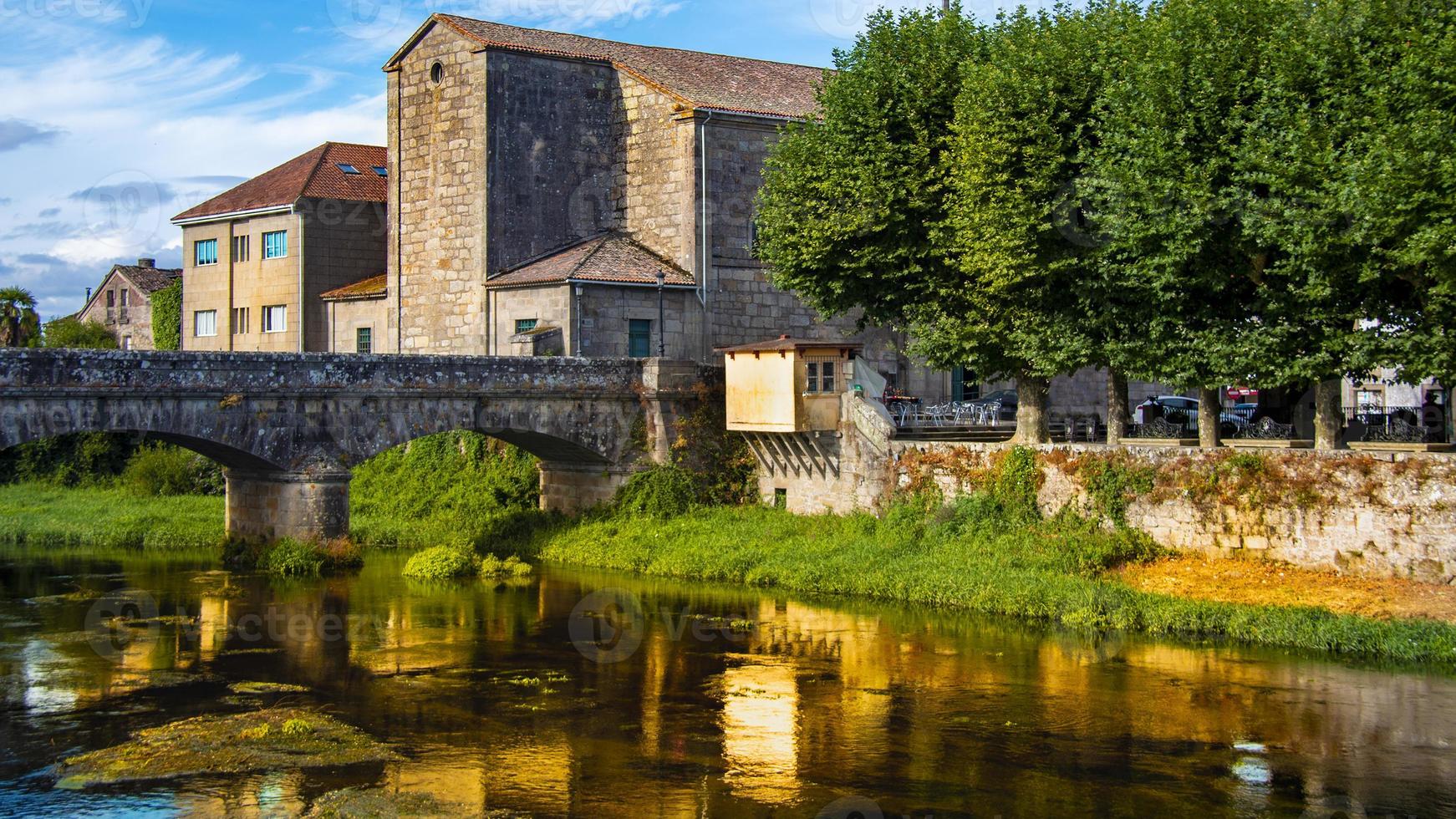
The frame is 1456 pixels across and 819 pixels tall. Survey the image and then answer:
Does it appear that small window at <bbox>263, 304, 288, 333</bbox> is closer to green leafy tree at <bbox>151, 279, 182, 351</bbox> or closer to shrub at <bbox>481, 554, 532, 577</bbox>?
green leafy tree at <bbox>151, 279, 182, 351</bbox>

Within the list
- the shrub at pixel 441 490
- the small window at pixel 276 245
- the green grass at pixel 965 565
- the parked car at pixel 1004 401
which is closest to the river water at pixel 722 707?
the green grass at pixel 965 565

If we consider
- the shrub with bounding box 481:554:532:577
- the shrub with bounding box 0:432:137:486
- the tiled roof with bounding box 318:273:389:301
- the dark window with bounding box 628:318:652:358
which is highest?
the tiled roof with bounding box 318:273:389:301

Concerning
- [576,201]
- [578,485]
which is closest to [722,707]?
[578,485]

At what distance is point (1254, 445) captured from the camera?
3272 cm

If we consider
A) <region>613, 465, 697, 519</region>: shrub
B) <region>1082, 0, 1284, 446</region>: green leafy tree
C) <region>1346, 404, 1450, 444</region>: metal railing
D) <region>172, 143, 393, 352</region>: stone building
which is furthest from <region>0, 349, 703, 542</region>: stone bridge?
<region>1346, 404, 1450, 444</region>: metal railing

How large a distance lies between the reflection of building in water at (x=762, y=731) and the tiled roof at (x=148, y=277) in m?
52.2

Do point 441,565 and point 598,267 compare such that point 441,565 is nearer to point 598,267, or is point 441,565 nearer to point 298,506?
point 298,506

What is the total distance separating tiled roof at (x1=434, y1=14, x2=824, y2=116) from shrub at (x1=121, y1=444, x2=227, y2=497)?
17.2 metres

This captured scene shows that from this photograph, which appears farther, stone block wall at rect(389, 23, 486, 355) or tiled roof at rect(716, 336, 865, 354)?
stone block wall at rect(389, 23, 486, 355)

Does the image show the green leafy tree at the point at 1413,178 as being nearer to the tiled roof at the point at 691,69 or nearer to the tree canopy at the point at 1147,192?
the tree canopy at the point at 1147,192

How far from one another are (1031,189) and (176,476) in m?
31.4

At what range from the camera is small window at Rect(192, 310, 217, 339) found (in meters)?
56.9

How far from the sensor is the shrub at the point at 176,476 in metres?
48.1

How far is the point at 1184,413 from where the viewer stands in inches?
1674
